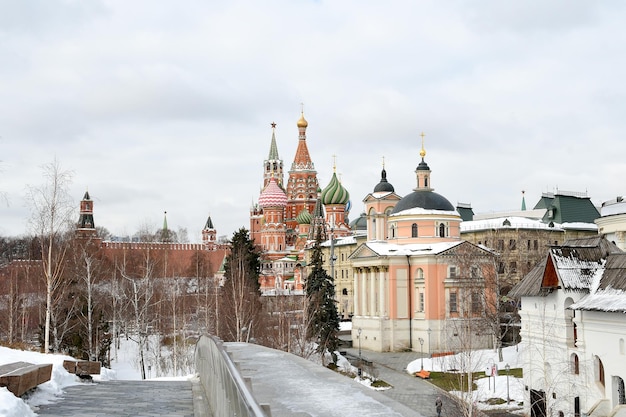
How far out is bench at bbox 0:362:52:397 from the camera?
29.8 feet

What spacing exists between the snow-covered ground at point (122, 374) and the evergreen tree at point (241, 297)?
5439 mm

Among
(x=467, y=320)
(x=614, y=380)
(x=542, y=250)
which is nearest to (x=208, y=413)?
(x=614, y=380)

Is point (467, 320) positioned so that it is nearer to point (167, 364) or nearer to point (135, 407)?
point (167, 364)

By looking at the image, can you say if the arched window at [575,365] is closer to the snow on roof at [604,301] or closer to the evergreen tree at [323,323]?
the snow on roof at [604,301]

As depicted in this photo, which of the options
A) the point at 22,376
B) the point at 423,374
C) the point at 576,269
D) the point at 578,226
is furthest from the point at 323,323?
the point at 22,376

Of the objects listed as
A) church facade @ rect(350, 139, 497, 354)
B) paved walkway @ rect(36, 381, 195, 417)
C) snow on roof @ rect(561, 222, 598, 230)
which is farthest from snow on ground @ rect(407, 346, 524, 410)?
snow on roof @ rect(561, 222, 598, 230)

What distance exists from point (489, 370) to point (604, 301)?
1270 centimetres

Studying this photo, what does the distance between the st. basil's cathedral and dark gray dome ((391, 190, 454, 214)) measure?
1222 inches

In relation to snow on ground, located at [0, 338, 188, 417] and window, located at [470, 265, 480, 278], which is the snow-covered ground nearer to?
snow on ground, located at [0, 338, 188, 417]

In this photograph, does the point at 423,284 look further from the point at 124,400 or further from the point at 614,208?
the point at 124,400

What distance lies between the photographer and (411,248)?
54.9 metres

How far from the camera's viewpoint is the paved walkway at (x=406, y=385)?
3325cm

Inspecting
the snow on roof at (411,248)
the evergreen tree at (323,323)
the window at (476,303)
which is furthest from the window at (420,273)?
the evergreen tree at (323,323)

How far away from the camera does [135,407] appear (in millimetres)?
9852
